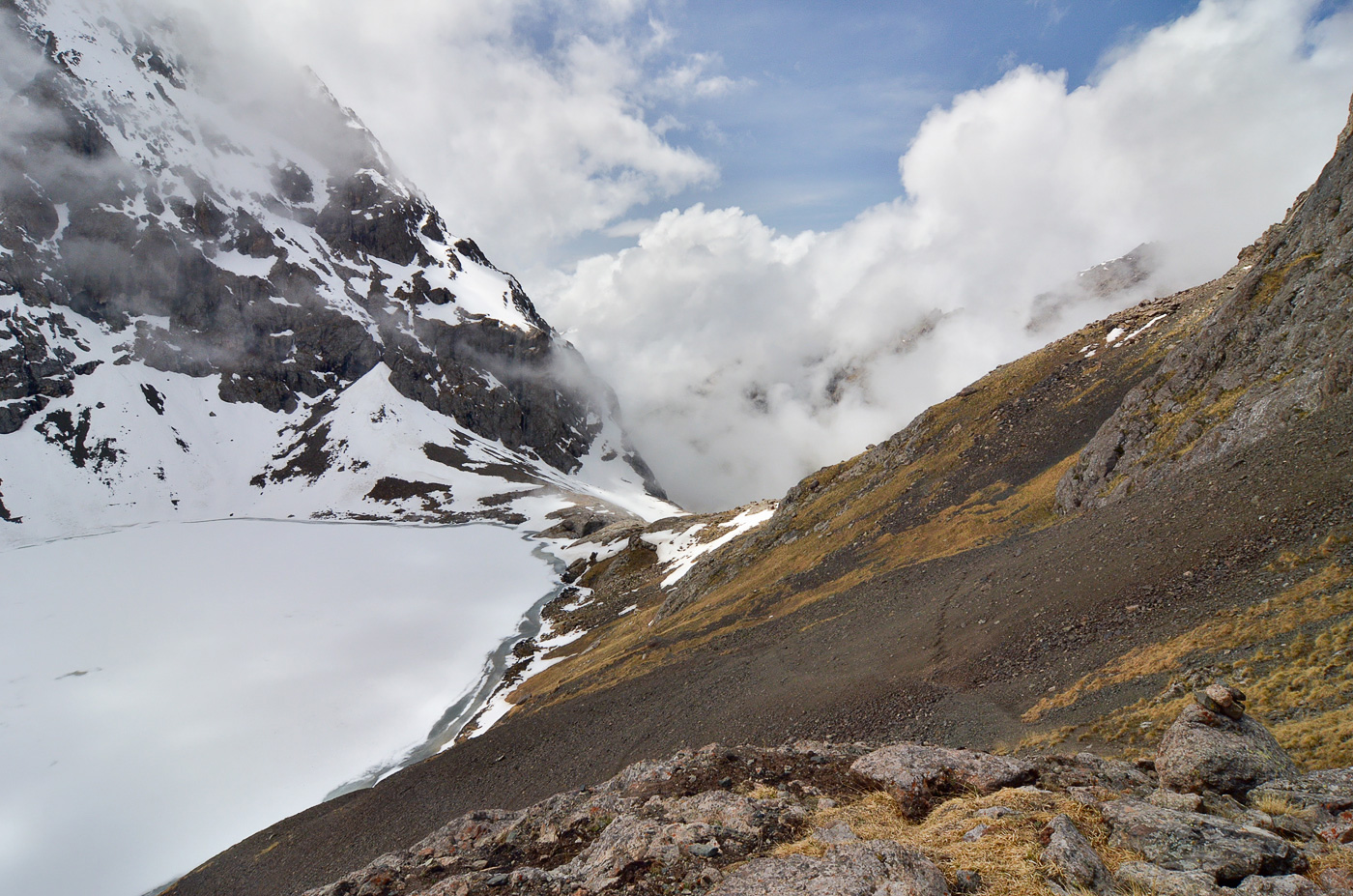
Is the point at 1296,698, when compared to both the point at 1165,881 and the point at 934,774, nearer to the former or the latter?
the point at 934,774

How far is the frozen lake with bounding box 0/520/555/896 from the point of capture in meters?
50.4

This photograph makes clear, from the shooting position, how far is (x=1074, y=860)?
700cm

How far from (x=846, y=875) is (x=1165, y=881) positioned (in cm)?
369

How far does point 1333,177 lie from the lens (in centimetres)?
3011

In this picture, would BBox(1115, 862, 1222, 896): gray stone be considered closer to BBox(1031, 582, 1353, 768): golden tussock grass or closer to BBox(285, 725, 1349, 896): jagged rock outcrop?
BBox(285, 725, 1349, 896): jagged rock outcrop

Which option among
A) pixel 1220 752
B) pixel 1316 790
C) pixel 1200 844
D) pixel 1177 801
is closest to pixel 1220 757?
pixel 1220 752

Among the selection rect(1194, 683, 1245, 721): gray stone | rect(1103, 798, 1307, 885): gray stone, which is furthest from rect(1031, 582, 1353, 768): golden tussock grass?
rect(1103, 798, 1307, 885): gray stone

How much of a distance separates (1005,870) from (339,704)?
78789 mm

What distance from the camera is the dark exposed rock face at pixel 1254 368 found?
999 inches

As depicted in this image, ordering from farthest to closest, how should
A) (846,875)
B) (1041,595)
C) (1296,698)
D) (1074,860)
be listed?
(1041,595) → (1296,698) → (846,875) → (1074,860)

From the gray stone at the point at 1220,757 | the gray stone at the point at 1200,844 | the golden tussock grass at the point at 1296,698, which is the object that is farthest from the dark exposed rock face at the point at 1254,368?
the gray stone at the point at 1200,844

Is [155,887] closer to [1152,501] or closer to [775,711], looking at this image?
[775,711]

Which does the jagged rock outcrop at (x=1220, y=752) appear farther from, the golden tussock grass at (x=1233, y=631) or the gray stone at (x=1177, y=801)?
the golden tussock grass at (x=1233, y=631)

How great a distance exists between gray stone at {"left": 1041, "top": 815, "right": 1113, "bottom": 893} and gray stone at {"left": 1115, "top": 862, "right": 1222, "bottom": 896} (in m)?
0.19
